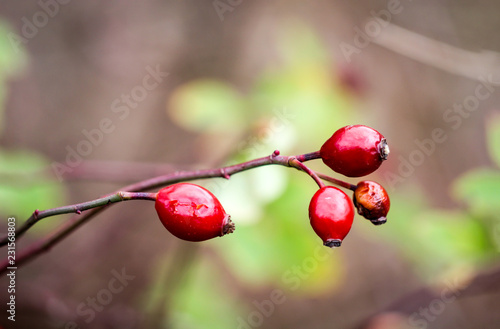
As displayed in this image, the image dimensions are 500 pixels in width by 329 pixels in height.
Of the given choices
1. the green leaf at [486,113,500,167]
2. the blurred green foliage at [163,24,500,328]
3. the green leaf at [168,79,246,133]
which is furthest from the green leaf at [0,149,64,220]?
the green leaf at [486,113,500,167]

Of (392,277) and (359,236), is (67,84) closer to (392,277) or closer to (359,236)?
(359,236)

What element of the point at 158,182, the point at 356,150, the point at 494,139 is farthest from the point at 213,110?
the point at 356,150

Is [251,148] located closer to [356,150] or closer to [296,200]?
[296,200]

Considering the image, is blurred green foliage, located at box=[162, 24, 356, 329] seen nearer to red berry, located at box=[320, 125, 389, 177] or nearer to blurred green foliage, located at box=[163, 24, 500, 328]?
blurred green foliage, located at box=[163, 24, 500, 328]

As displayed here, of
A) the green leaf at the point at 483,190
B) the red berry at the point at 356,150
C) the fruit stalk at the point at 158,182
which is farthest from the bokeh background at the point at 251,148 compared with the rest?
the red berry at the point at 356,150

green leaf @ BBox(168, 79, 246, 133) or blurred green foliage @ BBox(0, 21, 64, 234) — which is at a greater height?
green leaf @ BBox(168, 79, 246, 133)
